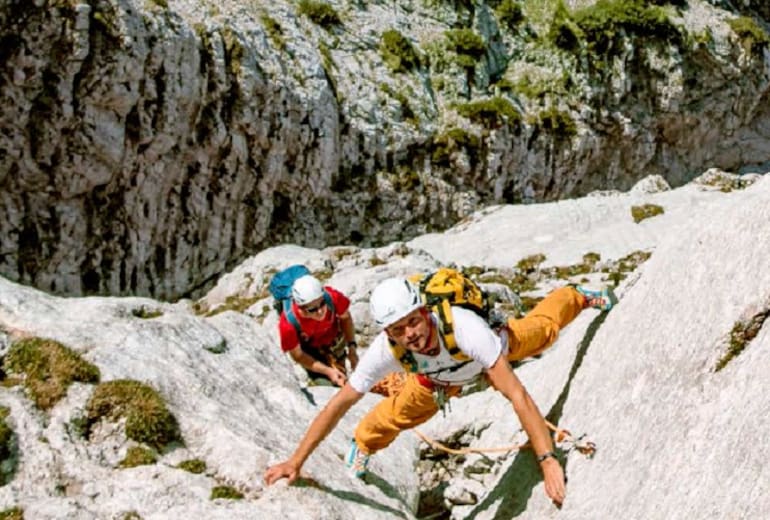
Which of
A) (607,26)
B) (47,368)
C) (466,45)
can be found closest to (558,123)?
(466,45)

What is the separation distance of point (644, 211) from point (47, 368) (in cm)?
3457

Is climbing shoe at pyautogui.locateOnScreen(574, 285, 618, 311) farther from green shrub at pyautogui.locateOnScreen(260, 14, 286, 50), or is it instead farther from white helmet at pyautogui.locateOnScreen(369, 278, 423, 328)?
green shrub at pyautogui.locateOnScreen(260, 14, 286, 50)

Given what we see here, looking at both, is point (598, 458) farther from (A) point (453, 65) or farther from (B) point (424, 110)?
(A) point (453, 65)

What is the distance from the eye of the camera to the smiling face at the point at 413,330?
8.57 metres

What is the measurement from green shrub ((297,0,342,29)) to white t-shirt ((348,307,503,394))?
47.2m

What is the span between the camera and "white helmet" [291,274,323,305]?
13.1m

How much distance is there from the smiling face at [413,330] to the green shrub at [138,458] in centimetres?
412

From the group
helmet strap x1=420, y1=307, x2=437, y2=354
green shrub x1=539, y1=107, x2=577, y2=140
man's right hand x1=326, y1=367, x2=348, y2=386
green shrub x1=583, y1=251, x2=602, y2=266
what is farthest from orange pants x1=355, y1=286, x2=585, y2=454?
green shrub x1=539, y1=107, x2=577, y2=140

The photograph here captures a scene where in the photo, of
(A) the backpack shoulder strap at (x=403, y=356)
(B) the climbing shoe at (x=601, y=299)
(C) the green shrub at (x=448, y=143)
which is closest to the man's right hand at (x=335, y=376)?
(B) the climbing shoe at (x=601, y=299)

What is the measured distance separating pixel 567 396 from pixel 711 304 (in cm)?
293

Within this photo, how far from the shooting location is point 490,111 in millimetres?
55719

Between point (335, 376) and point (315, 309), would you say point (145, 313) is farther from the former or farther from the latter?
point (335, 376)

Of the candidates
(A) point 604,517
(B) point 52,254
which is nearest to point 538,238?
(B) point 52,254

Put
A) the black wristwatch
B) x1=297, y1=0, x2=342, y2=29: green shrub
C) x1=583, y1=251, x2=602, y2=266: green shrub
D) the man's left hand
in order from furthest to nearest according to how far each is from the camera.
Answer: x1=297, y1=0, x2=342, y2=29: green shrub, x1=583, y1=251, x2=602, y2=266: green shrub, the man's left hand, the black wristwatch
